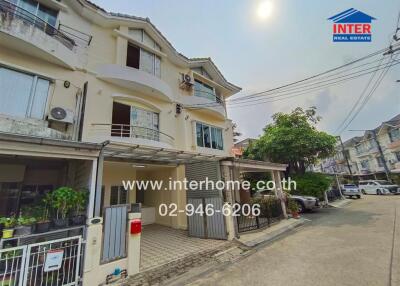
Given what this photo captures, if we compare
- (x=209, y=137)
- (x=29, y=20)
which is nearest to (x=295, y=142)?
(x=209, y=137)

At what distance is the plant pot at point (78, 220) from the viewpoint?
14.9 ft

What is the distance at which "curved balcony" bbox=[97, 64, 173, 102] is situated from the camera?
27.8 ft

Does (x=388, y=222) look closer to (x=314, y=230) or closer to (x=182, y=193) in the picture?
(x=314, y=230)

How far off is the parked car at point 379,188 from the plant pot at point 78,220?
31.0 m

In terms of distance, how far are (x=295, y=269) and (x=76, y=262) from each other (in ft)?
17.4

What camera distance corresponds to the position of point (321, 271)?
4.59 m

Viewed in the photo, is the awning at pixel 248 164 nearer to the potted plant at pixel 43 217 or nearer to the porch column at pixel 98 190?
the porch column at pixel 98 190

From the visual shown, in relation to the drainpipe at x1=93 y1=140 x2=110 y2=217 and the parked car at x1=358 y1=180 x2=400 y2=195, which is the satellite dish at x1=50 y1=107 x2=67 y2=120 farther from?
the parked car at x1=358 y1=180 x2=400 y2=195

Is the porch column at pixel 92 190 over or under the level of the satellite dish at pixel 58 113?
under

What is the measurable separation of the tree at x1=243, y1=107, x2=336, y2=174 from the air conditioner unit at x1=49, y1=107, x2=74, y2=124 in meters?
15.6

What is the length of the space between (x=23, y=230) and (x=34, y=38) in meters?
6.57

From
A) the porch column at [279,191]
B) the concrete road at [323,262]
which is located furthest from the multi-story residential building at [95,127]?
the concrete road at [323,262]

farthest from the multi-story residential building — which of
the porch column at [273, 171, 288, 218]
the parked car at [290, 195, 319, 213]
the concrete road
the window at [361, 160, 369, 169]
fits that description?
the window at [361, 160, 369, 169]

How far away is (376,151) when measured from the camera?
3188 centimetres
